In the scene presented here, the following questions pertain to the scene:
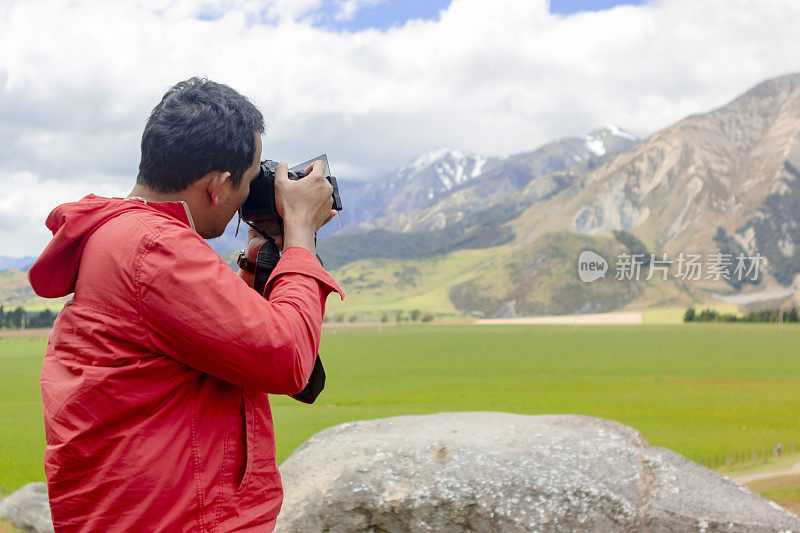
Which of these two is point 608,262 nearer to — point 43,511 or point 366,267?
point 366,267

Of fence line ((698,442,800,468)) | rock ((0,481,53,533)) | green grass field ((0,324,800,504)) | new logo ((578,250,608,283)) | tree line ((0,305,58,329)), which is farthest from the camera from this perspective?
new logo ((578,250,608,283))

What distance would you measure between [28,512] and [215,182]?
4.80m

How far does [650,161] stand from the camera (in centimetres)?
14125

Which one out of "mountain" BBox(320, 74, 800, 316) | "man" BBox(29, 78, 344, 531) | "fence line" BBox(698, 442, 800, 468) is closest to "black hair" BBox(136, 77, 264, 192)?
"man" BBox(29, 78, 344, 531)

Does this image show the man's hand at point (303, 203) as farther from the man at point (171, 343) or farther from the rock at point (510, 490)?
the rock at point (510, 490)

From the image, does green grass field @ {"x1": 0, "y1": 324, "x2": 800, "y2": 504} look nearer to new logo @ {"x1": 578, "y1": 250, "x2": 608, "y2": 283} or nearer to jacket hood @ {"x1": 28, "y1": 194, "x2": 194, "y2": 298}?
jacket hood @ {"x1": 28, "y1": 194, "x2": 194, "y2": 298}

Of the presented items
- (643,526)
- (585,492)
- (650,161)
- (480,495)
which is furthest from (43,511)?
(650,161)

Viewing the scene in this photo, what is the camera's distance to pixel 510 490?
4.46 meters

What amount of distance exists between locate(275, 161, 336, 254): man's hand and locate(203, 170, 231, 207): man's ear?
184mm

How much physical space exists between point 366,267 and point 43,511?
124143mm

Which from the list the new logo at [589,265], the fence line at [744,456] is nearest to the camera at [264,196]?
the fence line at [744,456]

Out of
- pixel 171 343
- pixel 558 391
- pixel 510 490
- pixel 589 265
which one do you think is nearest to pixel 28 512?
pixel 510 490

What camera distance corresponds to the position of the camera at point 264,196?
72.0 inches

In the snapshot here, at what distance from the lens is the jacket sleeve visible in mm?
1379
